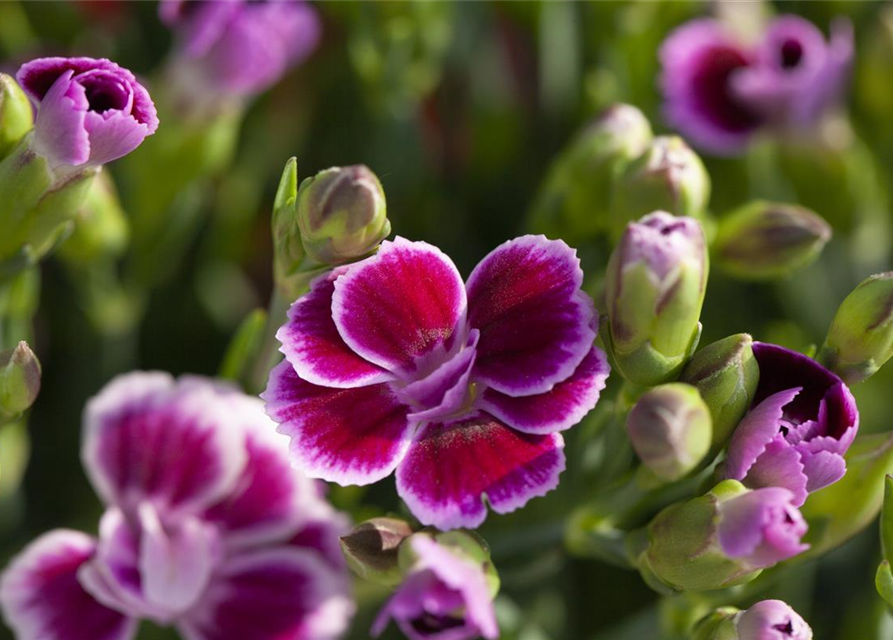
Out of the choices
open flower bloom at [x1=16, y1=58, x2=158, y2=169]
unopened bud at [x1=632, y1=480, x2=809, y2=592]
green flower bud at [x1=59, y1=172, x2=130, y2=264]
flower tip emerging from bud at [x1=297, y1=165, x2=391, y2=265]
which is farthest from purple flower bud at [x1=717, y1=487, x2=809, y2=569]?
green flower bud at [x1=59, y1=172, x2=130, y2=264]

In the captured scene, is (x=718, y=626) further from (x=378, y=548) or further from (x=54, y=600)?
(x=54, y=600)

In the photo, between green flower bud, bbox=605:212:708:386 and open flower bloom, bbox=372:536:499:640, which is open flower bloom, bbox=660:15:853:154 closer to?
green flower bud, bbox=605:212:708:386

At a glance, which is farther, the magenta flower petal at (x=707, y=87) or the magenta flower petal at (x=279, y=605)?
the magenta flower petal at (x=707, y=87)

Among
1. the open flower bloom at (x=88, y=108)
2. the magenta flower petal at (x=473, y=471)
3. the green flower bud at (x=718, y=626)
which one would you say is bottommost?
the green flower bud at (x=718, y=626)

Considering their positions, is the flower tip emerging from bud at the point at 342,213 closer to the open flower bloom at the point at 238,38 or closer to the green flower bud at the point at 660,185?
the green flower bud at the point at 660,185

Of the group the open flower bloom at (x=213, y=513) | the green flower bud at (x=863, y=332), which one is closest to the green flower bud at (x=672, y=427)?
the green flower bud at (x=863, y=332)

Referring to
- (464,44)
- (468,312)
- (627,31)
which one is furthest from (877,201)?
(468,312)
